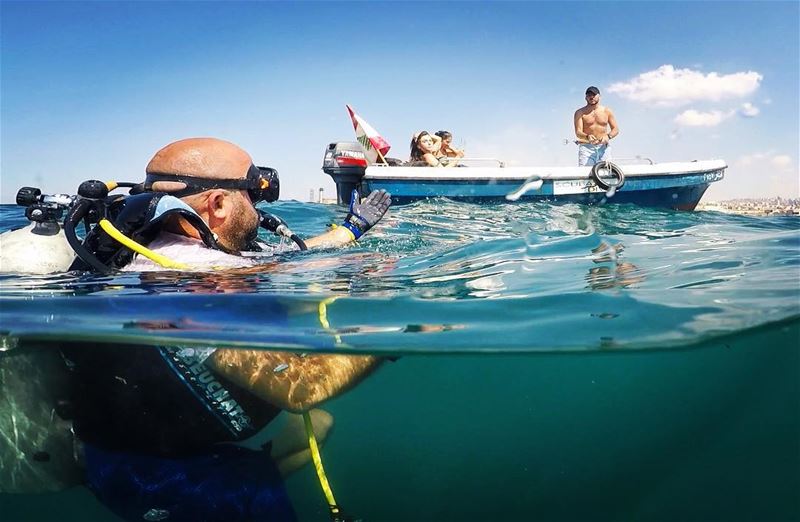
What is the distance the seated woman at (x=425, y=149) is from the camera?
13.5 meters

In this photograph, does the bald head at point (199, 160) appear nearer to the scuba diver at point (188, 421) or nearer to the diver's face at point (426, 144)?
the scuba diver at point (188, 421)

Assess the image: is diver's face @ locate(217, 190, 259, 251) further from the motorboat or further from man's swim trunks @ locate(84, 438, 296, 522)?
the motorboat

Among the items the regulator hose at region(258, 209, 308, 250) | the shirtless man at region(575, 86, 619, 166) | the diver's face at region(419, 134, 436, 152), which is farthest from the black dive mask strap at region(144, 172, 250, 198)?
the shirtless man at region(575, 86, 619, 166)

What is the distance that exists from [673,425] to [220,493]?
10.3 ft

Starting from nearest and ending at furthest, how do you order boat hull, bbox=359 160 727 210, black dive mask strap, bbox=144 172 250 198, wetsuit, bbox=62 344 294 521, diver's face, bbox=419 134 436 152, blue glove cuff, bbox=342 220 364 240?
wetsuit, bbox=62 344 294 521 < black dive mask strap, bbox=144 172 250 198 < blue glove cuff, bbox=342 220 364 240 < boat hull, bbox=359 160 727 210 < diver's face, bbox=419 134 436 152

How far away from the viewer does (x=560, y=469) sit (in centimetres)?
421

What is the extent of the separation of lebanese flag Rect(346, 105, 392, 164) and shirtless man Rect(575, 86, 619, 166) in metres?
4.86

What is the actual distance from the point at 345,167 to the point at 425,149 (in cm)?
234

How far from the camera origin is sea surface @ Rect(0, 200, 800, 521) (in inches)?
124

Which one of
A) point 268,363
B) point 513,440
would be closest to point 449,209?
point 513,440

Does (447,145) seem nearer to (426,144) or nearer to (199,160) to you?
(426,144)

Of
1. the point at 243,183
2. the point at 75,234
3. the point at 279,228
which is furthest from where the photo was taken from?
the point at 279,228

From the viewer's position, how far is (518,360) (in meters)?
3.68

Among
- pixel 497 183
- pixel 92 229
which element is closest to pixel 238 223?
pixel 92 229
